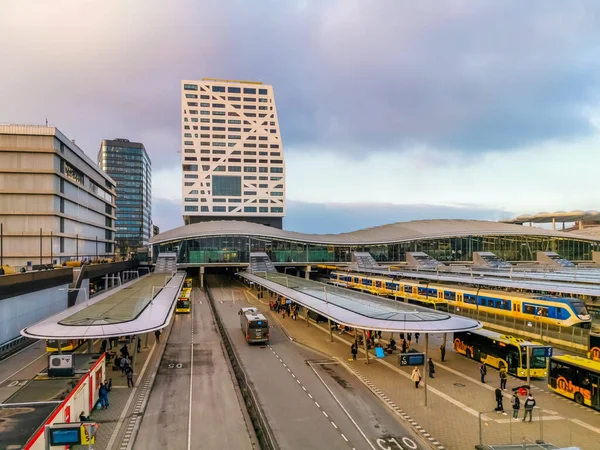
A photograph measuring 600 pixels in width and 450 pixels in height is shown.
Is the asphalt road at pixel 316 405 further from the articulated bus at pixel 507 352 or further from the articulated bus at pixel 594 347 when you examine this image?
the articulated bus at pixel 594 347

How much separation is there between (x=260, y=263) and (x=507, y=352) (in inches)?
2691

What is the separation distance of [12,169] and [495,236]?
9942cm

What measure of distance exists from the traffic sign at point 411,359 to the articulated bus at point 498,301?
16.2 metres

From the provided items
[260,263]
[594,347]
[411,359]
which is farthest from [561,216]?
[411,359]

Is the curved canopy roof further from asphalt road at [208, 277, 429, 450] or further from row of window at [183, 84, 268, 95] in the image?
asphalt road at [208, 277, 429, 450]

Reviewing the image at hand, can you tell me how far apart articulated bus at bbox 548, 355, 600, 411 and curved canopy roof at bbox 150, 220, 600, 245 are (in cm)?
7740

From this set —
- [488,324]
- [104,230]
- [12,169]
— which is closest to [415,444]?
[488,324]

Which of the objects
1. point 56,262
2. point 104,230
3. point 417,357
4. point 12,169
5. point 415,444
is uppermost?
point 12,169

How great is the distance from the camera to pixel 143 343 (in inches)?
1468

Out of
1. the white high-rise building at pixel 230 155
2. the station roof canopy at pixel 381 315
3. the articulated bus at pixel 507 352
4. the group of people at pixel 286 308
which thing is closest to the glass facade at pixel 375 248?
the white high-rise building at pixel 230 155

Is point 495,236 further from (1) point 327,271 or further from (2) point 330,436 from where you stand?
(2) point 330,436

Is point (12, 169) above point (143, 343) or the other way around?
above

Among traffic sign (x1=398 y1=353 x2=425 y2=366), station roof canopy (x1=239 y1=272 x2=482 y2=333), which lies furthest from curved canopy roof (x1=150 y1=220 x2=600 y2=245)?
traffic sign (x1=398 y1=353 x2=425 y2=366)

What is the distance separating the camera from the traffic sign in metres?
22.4
